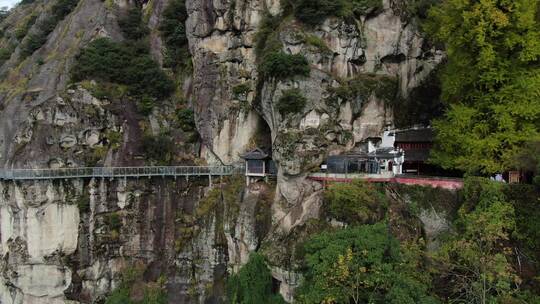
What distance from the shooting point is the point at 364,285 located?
2050 cm

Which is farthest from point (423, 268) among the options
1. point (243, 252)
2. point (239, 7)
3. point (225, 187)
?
point (239, 7)

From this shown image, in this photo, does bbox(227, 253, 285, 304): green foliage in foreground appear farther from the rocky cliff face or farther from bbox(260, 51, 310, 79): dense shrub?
bbox(260, 51, 310, 79): dense shrub

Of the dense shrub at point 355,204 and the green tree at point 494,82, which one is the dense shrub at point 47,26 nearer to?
the dense shrub at point 355,204

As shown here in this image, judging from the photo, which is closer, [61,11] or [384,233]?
[384,233]

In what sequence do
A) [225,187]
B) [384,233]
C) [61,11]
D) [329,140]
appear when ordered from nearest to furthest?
[384,233] < [329,140] < [225,187] < [61,11]

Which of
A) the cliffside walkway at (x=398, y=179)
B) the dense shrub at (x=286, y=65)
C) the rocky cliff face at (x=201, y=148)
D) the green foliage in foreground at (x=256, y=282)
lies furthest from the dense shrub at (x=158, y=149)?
the cliffside walkway at (x=398, y=179)

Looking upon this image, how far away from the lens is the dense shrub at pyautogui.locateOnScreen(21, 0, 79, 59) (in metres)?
49.5

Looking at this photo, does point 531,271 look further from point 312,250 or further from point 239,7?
point 239,7

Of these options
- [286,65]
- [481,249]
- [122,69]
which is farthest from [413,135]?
[122,69]

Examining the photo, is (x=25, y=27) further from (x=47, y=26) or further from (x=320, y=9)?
(x=320, y=9)

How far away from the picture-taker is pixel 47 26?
5031 centimetres

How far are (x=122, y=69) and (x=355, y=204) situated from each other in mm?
26431

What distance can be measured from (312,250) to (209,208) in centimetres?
1417

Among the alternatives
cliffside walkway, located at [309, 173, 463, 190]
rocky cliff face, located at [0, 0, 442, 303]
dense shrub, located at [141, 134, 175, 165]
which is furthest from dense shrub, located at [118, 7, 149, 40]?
cliffside walkway, located at [309, 173, 463, 190]
